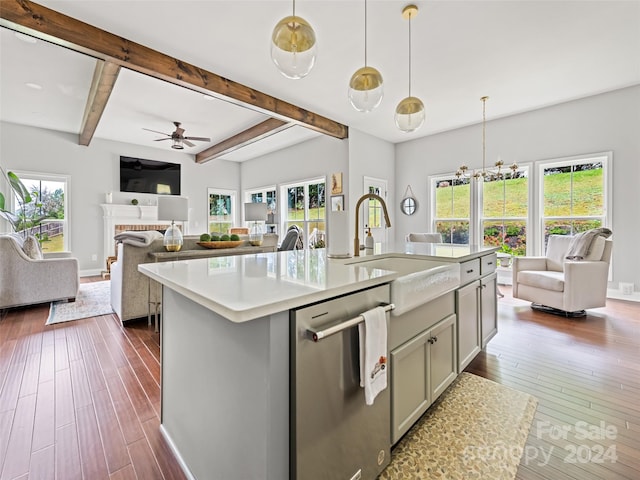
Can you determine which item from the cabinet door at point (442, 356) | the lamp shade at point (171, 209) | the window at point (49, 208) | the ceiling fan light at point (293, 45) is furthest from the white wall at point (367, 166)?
the window at point (49, 208)

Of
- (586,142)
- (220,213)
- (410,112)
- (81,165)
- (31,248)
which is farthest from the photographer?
(220,213)

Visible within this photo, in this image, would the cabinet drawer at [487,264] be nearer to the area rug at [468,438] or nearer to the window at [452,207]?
the area rug at [468,438]

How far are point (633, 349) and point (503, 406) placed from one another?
177 centimetres

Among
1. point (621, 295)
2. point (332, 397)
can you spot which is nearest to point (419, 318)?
point (332, 397)

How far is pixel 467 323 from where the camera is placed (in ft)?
6.51

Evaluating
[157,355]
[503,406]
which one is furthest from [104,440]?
[503,406]

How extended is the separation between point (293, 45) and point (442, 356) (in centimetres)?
194

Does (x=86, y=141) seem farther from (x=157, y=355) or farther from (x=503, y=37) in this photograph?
(x=503, y=37)

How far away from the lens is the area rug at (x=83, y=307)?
11.1ft

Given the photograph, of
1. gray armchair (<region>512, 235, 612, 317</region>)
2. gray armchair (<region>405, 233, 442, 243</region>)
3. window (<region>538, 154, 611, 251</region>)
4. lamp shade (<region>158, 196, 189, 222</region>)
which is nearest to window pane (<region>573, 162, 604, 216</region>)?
window (<region>538, 154, 611, 251</region>)

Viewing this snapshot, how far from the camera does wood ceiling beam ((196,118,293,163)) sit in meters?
5.19

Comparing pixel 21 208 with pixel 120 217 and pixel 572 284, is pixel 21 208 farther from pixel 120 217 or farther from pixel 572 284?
pixel 572 284

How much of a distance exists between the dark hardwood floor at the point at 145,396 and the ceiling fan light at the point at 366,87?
2142 millimetres

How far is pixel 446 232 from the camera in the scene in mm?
5855
